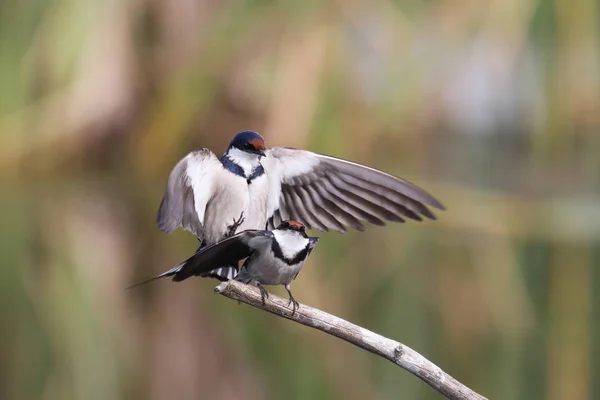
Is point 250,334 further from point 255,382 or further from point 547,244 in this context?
point 547,244

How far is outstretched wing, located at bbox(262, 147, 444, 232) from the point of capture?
4.80 ft

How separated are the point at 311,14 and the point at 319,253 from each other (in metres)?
1.23

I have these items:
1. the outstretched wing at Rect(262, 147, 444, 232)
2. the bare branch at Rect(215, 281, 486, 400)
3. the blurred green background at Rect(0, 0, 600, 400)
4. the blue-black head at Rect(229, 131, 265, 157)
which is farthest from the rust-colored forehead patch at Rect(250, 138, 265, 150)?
the blurred green background at Rect(0, 0, 600, 400)

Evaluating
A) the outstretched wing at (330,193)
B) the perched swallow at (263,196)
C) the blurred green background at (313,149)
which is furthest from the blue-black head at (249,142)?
the blurred green background at (313,149)

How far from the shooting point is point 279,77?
4945 millimetres

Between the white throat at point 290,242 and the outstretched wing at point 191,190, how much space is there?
17cm

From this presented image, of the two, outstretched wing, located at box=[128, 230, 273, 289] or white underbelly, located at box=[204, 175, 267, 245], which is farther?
white underbelly, located at box=[204, 175, 267, 245]

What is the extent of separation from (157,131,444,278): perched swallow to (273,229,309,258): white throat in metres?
0.13

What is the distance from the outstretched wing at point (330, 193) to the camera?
146 cm

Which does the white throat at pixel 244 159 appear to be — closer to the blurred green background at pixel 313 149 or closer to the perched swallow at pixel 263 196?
the perched swallow at pixel 263 196

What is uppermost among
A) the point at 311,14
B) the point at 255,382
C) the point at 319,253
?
the point at 311,14

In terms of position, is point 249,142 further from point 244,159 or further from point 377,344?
point 377,344

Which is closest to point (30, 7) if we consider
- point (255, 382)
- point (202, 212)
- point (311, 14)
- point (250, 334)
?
point (311, 14)

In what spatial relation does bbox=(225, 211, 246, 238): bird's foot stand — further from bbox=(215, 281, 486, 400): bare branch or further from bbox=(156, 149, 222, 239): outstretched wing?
bbox=(215, 281, 486, 400): bare branch
